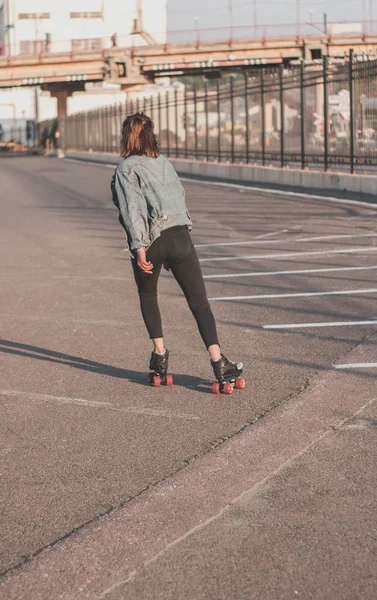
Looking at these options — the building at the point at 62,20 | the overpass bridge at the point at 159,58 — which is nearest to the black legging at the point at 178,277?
the overpass bridge at the point at 159,58

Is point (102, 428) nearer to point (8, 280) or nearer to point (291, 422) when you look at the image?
point (291, 422)

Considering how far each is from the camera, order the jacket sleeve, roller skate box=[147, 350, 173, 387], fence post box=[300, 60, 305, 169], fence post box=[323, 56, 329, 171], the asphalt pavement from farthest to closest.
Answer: fence post box=[300, 60, 305, 169], fence post box=[323, 56, 329, 171], roller skate box=[147, 350, 173, 387], the jacket sleeve, the asphalt pavement

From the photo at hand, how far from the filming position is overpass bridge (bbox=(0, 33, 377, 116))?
79312 mm

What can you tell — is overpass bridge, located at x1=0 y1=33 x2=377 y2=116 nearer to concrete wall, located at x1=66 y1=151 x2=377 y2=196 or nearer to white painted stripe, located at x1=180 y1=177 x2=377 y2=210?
concrete wall, located at x1=66 y1=151 x2=377 y2=196

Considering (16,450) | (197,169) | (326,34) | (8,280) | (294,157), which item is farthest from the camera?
(326,34)

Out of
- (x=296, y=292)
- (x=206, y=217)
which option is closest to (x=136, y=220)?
(x=296, y=292)

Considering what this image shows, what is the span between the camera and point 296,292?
33.9ft

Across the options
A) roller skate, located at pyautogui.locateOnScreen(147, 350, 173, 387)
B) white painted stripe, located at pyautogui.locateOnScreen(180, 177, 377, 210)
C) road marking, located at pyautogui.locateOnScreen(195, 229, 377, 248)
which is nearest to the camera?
roller skate, located at pyautogui.locateOnScreen(147, 350, 173, 387)

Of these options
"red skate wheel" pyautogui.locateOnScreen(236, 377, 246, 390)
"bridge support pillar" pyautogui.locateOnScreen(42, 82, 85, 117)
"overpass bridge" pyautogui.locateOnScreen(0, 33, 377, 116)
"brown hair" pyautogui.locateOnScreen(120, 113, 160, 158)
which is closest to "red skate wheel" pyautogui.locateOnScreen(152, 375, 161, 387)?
"red skate wheel" pyautogui.locateOnScreen(236, 377, 246, 390)

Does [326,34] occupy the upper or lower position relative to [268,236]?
upper

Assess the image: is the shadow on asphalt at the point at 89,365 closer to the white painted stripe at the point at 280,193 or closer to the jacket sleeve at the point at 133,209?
the jacket sleeve at the point at 133,209

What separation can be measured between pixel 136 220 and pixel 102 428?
1.30 meters

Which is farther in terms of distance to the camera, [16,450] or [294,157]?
[294,157]

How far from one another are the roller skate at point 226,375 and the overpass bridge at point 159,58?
74.3m
